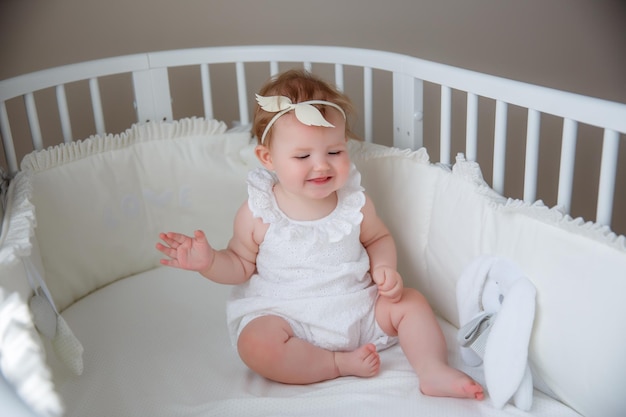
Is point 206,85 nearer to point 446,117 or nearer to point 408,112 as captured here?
point 408,112

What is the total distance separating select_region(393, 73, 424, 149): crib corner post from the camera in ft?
4.39

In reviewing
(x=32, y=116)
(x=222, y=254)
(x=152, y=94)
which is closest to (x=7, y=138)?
(x=32, y=116)

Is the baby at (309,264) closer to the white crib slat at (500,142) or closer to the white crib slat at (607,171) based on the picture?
the white crib slat at (500,142)

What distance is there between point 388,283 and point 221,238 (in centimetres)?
54

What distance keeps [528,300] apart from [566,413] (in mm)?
167

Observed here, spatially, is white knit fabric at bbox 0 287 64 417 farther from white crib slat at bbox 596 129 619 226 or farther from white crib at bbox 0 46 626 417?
white crib slat at bbox 596 129 619 226

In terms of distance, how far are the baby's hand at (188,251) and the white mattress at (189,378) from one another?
19 centimetres

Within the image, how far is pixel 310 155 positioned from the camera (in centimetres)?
118

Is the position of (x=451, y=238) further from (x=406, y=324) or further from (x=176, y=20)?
(x=176, y=20)

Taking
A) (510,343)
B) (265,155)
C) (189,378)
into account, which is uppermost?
(265,155)

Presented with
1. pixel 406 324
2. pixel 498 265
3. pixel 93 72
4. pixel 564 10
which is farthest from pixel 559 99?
pixel 564 10

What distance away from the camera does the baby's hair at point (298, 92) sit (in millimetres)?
1197

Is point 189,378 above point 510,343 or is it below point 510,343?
below

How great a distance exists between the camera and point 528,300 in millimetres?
1044
